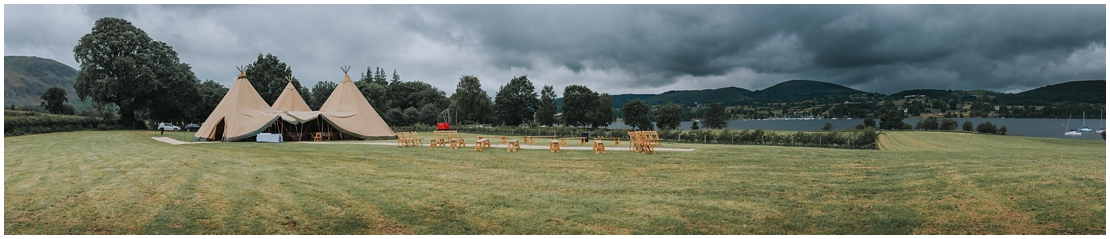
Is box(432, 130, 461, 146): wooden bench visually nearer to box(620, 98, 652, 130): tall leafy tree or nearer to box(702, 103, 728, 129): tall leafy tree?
box(620, 98, 652, 130): tall leafy tree

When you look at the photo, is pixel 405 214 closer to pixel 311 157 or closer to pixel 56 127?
pixel 311 157

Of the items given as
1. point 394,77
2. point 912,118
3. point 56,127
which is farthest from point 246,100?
point 912,118

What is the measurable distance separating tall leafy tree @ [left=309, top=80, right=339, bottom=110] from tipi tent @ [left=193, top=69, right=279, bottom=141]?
28339 mm

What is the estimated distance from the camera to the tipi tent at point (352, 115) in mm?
24177

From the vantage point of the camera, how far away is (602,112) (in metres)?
59.2

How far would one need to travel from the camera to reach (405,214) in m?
6.12

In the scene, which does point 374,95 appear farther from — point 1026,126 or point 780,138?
point 1026,126

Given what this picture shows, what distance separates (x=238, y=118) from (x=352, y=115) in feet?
15.6

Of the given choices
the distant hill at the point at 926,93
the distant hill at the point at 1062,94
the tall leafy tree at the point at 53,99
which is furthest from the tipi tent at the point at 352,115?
the distant hill at the point at 926,93

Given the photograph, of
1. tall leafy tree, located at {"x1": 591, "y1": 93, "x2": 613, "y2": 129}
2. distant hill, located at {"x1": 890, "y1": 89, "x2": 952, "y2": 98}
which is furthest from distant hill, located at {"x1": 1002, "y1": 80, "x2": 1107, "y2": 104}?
tall leafy tree, located at {"x1": 591, "y1": 93, "x2": 613, "y2": 129}

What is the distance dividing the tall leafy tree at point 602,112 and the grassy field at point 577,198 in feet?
158

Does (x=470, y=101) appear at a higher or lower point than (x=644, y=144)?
higher

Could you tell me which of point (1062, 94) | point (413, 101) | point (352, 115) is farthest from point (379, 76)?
point (1062, 94)

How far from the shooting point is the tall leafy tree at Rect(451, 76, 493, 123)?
54594 mm
